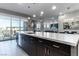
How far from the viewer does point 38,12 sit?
72.3 inches

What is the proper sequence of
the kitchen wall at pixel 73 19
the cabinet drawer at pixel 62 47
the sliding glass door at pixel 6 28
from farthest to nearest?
the sliding glass door at pixel 6 28, the kitchen wall at pixel 73 19, the cabinet drawer at pixel 62 47

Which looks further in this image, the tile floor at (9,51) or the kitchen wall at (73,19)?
the tile floor at (9,51)

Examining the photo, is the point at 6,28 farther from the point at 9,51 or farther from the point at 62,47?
the point at 9,51

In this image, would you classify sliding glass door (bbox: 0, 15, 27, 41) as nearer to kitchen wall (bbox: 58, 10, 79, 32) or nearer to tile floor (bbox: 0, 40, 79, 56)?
tile floor (bbox: 0, 40, 79, 56)

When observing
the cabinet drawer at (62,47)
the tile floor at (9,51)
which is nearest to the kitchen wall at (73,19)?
the cabinet drawer at (62,47)

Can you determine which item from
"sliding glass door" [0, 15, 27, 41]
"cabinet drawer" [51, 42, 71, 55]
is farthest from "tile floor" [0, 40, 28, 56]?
"cabinet drawer" [51, 42, 71, 55]

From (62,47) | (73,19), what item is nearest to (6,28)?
(62,47)

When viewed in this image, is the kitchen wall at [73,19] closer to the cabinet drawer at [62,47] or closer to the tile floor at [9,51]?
the cabinet drawer at [62,47]

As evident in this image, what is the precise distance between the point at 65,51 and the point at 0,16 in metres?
1.19

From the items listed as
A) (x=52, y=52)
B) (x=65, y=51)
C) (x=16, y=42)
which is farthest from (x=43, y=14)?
(x=16, y=42)

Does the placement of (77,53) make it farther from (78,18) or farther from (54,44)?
(78,18)

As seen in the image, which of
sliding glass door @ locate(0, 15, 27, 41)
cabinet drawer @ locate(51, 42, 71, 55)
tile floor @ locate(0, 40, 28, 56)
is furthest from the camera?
tile floor @ locate(0, 40, 28, 56)

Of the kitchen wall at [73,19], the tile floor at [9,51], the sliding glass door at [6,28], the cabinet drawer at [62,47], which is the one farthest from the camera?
the tile floor at [9,51]

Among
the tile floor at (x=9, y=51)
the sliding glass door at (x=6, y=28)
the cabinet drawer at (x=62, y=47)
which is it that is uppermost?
the sliding glass door at (x=6, y=28)
